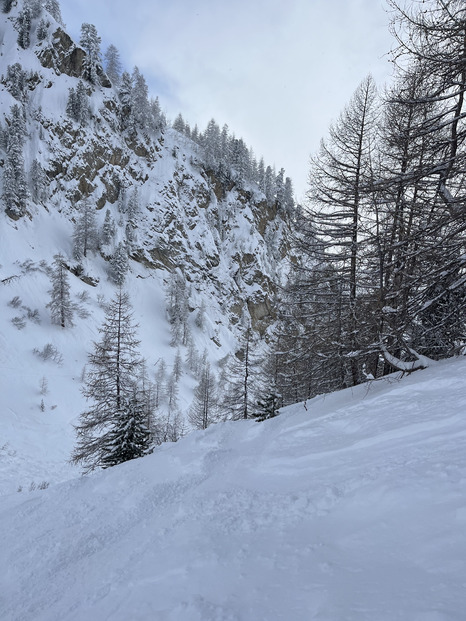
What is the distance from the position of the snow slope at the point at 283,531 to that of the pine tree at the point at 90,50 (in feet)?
240

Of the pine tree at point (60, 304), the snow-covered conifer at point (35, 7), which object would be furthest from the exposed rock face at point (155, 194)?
the pine tree at point (60, 304)

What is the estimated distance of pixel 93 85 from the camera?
57.8 metres

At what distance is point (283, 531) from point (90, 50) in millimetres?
78172

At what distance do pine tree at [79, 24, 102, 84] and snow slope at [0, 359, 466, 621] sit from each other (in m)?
73.0

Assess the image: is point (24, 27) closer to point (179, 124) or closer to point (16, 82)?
A: point (16, 82)

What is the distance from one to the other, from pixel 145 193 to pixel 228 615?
2540 inches

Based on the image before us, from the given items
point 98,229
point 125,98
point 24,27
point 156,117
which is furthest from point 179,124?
point 98,229

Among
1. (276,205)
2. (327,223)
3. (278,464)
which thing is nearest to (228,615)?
(278,464)

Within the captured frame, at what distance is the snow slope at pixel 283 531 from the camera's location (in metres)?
1.77

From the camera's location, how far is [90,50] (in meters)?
57.1

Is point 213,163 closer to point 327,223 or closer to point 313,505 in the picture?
point 327,223

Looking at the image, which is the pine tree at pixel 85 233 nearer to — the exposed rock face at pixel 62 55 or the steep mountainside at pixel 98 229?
the steep mountainside at pixel 98 229

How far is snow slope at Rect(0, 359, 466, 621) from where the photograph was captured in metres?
1.77

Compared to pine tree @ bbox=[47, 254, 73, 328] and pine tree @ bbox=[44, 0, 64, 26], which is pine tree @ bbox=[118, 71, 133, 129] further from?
pine tree @ bbox=[47, 254, 73, 328]
